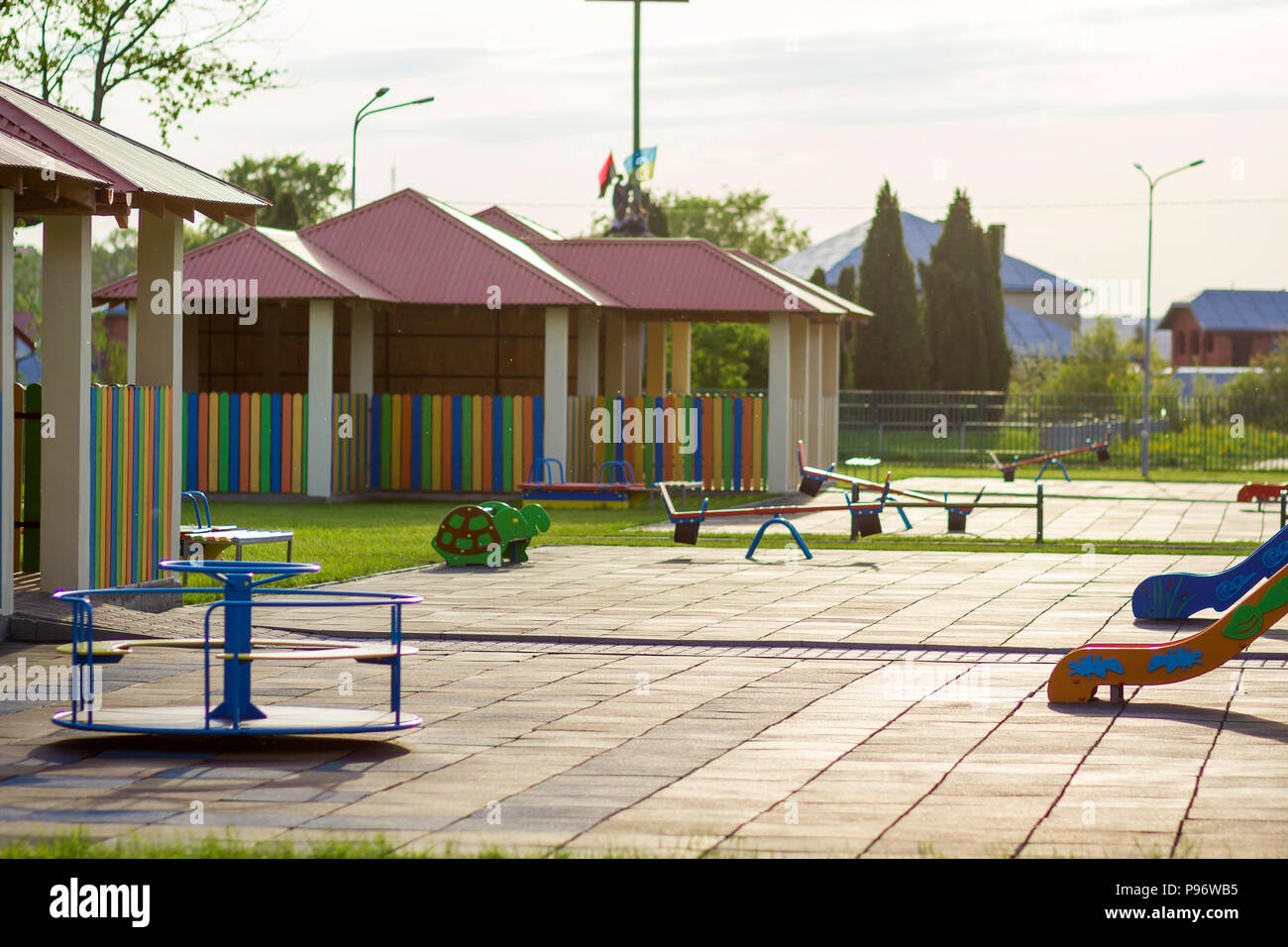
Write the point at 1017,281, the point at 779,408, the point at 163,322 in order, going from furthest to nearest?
the point at 1017,281 → the point at 779,408 → the point at 163,322

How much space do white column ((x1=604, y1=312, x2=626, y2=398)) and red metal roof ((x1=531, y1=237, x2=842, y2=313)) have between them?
2.01m

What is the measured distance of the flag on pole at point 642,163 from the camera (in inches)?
1422

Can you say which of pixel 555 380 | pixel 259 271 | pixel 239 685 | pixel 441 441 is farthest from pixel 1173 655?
pixel 259 271

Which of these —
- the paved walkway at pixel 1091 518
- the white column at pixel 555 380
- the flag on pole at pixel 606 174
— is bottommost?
the paved walkway at pixel 1091 518

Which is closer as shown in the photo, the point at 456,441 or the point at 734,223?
the point at 456,441

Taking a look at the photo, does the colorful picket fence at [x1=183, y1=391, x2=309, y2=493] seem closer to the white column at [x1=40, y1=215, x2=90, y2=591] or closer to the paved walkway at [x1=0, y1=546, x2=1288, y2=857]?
the paved walkway at [x1=0, y1=546, x2=1288, y2=857]

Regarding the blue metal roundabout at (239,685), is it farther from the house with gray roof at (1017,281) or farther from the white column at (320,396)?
the house with gray roof at (1017,281)

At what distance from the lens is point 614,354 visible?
3359 centimetres

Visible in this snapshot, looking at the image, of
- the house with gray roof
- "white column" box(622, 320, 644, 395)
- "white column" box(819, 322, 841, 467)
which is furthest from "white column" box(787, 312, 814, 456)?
the house with gray roof

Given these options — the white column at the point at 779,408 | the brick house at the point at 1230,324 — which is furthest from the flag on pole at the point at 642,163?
the brick house at the point at 1230,324

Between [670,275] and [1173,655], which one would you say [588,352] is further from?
[1173,655]

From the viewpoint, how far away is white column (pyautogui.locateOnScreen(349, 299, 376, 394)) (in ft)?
95.8

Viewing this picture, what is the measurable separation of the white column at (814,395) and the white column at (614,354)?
137 inches

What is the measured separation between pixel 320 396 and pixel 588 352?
17.8 feet
